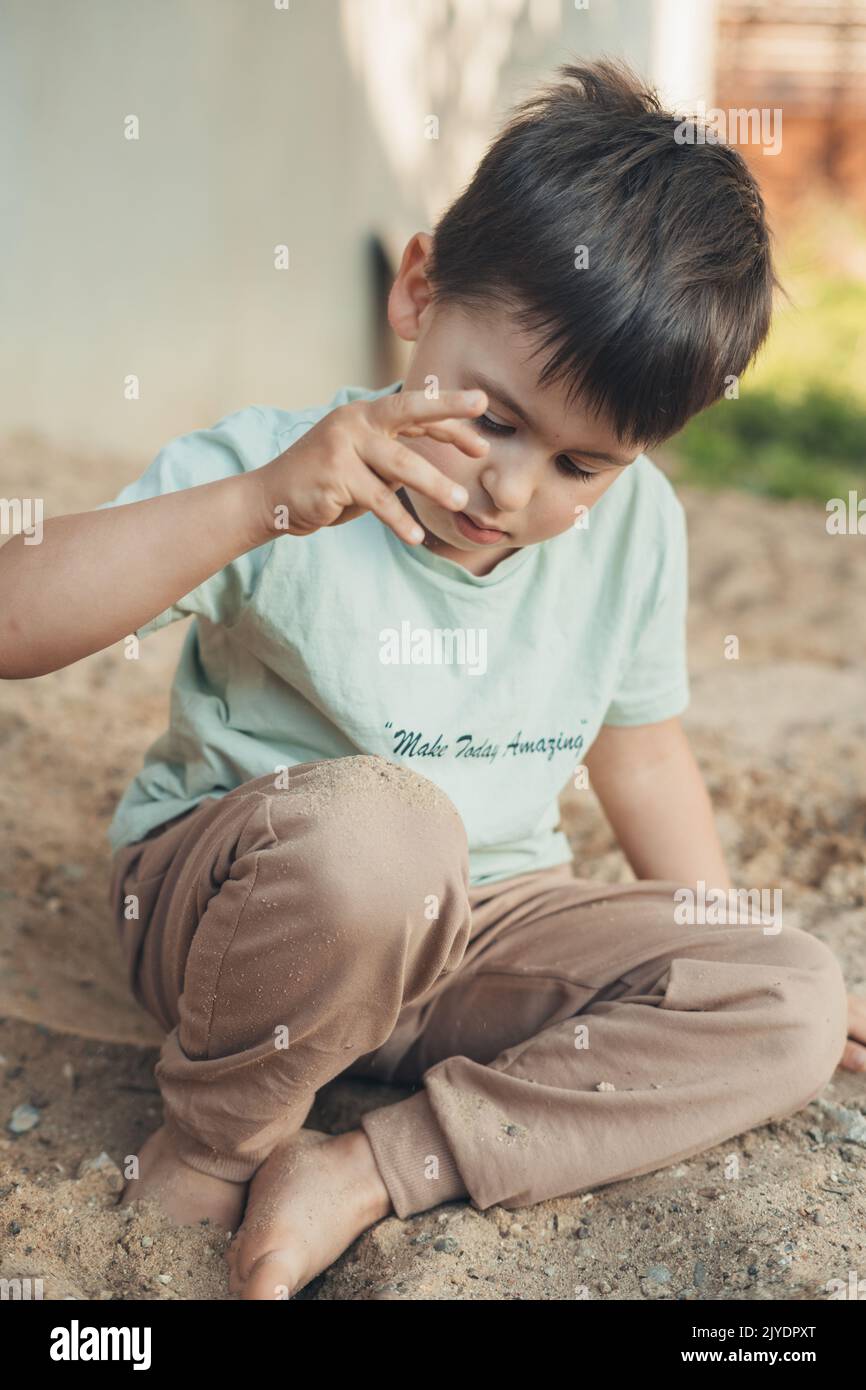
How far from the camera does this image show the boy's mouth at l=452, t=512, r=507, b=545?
1.33 metres

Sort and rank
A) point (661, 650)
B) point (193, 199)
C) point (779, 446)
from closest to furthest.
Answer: point (661, 650)
point (193, 199)
point (779, 446)

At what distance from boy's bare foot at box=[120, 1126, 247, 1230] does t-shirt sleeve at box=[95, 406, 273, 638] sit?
20.2 inches

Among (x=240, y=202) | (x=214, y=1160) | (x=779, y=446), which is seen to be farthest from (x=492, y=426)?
(x=779, y=446)

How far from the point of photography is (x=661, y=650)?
1.69 metres

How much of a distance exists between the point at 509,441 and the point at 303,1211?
0.73 metres

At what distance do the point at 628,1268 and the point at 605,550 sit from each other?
80 centimetres

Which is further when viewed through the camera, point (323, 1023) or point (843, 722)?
point (843, 722)

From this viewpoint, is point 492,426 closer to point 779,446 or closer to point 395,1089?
point 395,1089

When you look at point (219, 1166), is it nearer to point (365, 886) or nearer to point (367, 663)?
point (365, 886)

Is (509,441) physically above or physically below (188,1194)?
above

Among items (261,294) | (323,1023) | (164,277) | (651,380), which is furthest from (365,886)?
(261,294)

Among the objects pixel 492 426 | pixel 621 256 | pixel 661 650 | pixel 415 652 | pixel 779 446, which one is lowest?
pixel 779 446

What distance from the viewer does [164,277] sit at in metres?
3.38

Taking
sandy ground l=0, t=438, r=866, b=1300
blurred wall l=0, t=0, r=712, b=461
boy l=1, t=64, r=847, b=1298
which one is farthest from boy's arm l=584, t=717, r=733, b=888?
blurred wall l=0, t=0, r=712, b=461
